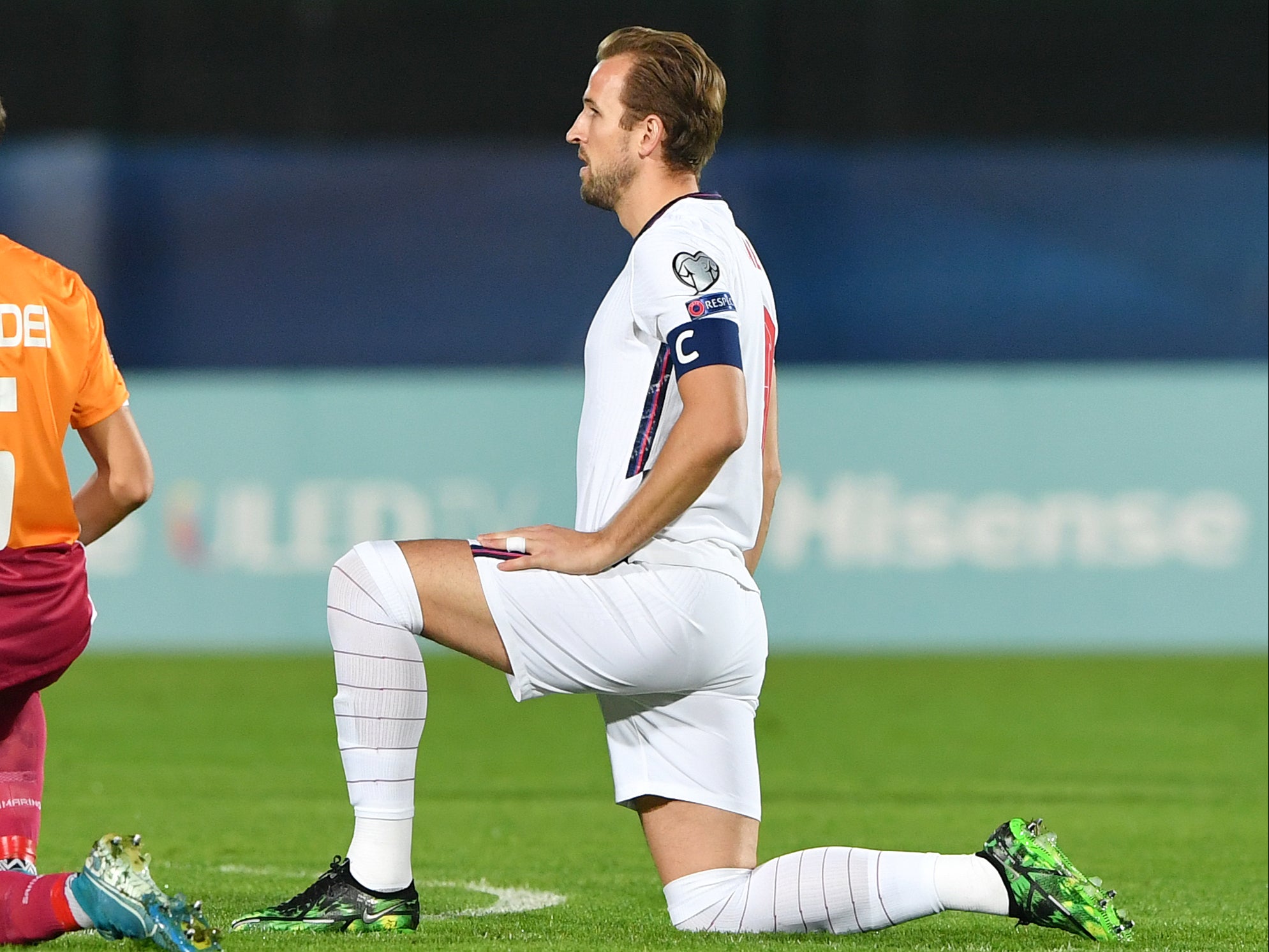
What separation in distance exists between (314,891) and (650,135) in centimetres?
162

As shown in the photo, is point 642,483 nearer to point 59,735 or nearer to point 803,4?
point 59,735

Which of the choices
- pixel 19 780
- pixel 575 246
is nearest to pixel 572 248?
pixel 575 246

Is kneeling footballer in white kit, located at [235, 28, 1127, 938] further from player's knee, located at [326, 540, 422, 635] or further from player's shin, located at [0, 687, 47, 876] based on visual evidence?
player's shin, located at [0, 687, 47, 876]

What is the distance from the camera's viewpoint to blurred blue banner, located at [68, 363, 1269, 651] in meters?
10.8

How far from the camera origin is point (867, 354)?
480 inches

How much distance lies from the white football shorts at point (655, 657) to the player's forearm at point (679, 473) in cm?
11

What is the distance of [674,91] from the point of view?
371 centimetres

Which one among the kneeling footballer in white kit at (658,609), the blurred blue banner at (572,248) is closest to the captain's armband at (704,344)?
the kneeling footballer in white kit at (658,609)

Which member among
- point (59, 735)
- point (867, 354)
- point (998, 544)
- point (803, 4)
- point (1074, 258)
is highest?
point (803, 4)

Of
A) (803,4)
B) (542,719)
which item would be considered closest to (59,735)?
(542,719)

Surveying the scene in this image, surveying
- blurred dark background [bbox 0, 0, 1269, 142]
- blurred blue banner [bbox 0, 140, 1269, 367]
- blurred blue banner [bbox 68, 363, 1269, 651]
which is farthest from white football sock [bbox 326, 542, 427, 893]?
blurred dark background [bbox 0, 0, 1269, 142]

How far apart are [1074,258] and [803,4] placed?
3.25 metres

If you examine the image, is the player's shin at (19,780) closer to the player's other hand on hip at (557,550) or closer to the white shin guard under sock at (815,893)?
the player's other hand on hip at (557,550)

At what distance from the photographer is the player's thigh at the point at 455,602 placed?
3.60 metres
